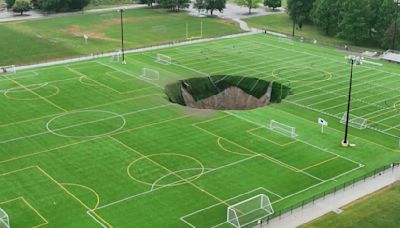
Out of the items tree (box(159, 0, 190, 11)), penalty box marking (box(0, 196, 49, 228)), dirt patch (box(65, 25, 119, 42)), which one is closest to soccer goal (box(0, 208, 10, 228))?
penalty box marking (box(0, 196, 49, 228))

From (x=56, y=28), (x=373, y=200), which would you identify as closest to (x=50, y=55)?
(x=56, y=28)

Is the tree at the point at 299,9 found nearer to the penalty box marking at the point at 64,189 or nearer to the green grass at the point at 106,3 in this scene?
the green grass at the point at 106,3

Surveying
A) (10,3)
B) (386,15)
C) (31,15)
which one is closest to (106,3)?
(31,15)

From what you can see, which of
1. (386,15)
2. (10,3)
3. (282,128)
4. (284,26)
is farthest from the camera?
(10,3)

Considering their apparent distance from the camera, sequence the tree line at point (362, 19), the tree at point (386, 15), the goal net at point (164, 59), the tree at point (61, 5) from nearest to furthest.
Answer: the goal net at point (164, 59) < the tree line at point (362, 19) < the tree at point (386, 15) < the tree at point (61, 5)

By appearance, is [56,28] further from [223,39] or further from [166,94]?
[166,94]

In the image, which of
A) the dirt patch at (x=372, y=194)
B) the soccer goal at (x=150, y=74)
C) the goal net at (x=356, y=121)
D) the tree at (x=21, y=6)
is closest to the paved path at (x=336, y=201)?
the dirt patch at (x=372, y=194)

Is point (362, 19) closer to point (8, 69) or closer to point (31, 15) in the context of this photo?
point (8, 69)
